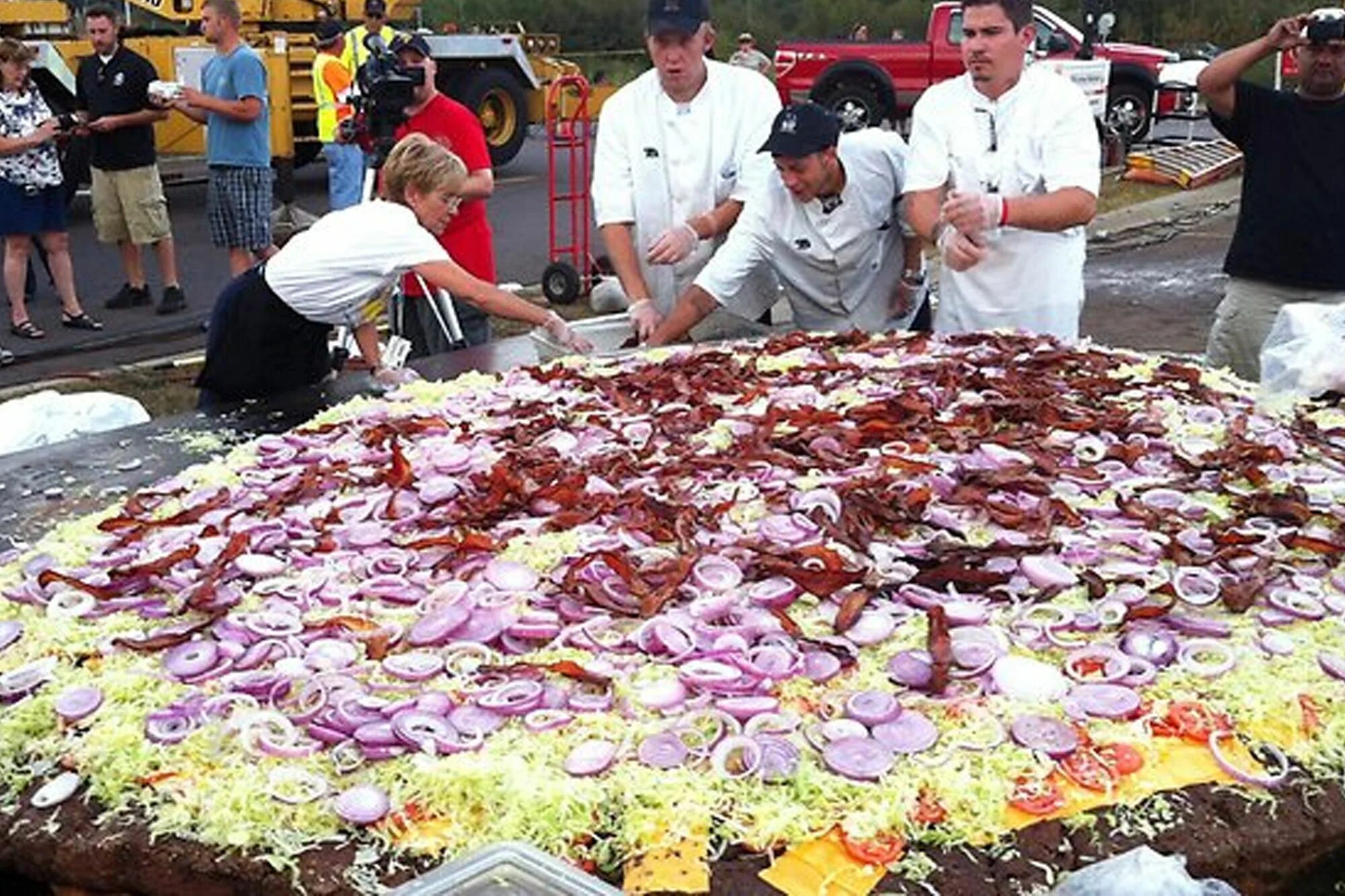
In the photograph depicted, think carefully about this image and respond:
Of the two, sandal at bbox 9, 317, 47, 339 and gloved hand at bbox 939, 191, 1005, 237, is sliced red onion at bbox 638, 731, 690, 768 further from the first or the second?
sandal at bbox 9, 317, 47, 339

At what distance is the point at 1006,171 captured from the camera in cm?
473

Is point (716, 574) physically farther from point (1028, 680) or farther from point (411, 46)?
point (411, 46)

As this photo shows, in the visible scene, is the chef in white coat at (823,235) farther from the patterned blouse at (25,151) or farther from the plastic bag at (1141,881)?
the patterned blouse at (25,151)

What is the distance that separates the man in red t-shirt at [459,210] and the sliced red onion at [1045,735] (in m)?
4.40

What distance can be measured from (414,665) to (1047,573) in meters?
1.35

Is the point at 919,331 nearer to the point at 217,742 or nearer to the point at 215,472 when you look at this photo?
the point at 215,472

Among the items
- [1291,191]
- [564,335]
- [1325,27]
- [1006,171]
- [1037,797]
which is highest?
[1325,27]

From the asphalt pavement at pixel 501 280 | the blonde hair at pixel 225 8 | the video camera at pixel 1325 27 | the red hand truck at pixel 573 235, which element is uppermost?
the blonde hair at pixel 225 8

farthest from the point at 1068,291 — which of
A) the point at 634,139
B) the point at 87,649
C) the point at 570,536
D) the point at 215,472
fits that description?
the point at 87,649

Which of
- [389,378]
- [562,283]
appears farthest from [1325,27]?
[562,283]

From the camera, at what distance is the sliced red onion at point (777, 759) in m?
2.30

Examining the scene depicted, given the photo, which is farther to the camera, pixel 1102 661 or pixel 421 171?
pixel 421 171

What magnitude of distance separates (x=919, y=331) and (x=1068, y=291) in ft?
2.30

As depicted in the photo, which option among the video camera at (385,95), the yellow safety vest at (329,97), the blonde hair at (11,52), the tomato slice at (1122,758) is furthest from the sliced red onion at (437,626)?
the yellow safety vest at (329,97)
